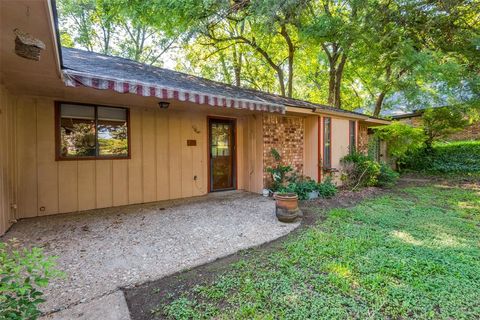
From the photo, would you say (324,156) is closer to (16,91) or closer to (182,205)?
(182,205)

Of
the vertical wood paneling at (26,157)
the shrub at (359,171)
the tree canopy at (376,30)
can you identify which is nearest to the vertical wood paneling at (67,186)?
the vertical wood paneling at (26,157)

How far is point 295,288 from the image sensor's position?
2938 mm

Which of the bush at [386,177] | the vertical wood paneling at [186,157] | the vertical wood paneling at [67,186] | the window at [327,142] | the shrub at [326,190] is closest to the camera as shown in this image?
the vertical wood paneling at [67,186]

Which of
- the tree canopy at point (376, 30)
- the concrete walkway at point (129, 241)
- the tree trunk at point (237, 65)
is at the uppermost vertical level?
the tree trunk at point (237, 65)

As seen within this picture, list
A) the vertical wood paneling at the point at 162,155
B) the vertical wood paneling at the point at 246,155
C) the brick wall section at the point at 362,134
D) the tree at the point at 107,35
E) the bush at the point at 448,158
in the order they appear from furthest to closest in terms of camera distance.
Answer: the tree at the point at 107,35 < the bush at the point at 448,158 < the brick wall section at the point at 362,134 < the vertical wood paneling at the point at 246,155 < the vertical wood paneling at the point at 162,155

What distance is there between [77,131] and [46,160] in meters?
0.93

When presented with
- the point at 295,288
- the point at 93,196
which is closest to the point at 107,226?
the point at 93,196

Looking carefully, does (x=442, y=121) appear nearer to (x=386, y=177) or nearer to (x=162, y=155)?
(x=386, y=177)

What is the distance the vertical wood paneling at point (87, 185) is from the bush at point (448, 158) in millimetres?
16608

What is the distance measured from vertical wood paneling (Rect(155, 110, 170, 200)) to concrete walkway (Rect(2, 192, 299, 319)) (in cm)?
56

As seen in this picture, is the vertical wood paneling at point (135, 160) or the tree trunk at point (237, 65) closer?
the vertical wood paneling at point (135, 160)

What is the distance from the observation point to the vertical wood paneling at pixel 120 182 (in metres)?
6.50

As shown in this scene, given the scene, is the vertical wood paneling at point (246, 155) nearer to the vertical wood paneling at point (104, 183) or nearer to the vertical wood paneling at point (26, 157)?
the vertical wood paneling at point (104, 183)

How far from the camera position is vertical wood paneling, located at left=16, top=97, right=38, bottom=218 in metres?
5.34
